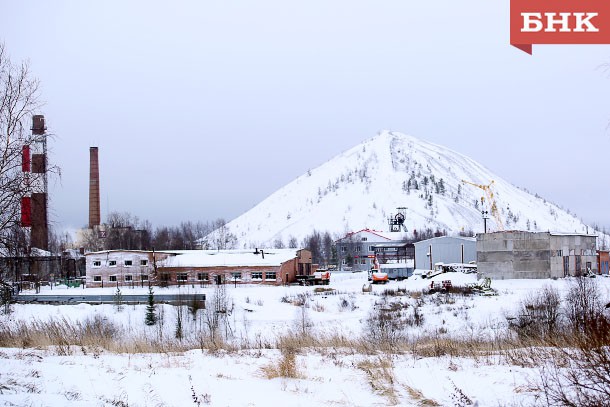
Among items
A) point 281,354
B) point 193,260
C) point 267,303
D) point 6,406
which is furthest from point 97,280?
point 6,406

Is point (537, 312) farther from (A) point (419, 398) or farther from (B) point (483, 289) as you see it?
(A) point (419, 398)

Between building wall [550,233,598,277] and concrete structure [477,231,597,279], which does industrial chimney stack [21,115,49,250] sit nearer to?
concrete structure [477,231,597,279]

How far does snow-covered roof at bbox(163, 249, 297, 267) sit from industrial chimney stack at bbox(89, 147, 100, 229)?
24.1 metres

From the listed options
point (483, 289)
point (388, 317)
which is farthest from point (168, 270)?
point (388, 317)

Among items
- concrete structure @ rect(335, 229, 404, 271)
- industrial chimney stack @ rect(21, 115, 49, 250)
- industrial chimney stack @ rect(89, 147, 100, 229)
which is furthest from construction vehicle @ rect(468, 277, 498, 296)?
concrete structure @ rect(335, 229, 404, 271)

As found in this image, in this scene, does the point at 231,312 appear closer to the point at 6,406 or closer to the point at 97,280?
the point at 97,280

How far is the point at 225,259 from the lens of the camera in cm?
5941

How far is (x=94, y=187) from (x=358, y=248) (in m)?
49.2

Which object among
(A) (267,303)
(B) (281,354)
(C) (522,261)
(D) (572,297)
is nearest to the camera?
Answer: (B) (281,354)

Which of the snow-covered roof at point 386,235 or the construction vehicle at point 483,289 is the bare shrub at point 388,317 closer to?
the construction vehicle at point 483,289

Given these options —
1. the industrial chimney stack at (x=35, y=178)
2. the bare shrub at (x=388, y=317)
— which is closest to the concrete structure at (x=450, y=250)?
the bare shrub at (x=388, y=317)

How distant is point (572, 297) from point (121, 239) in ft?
255

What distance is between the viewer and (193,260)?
193ft

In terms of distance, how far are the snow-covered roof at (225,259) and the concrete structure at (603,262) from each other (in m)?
33.9
